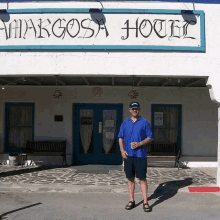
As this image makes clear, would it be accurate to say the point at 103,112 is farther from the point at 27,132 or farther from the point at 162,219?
the point at 162,219

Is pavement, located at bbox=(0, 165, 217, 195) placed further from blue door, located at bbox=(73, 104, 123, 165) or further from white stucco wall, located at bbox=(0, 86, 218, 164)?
white stucco wall, located at bbox=(0, 86, 218, 164)

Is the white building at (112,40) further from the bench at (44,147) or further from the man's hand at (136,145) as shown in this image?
the bench at (44,147)

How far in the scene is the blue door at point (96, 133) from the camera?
10.3 metres

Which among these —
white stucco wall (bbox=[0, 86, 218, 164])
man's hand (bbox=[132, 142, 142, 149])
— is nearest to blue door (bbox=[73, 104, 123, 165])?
white stucco wall (bbox=[0, 86, 218, 164])

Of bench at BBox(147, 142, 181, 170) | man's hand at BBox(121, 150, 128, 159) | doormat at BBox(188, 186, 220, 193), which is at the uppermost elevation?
man's hand at BBox(121, 150, 128, 159)

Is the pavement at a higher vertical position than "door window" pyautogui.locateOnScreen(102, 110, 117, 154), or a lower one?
lower

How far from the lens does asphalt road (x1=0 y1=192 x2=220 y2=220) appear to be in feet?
16.6

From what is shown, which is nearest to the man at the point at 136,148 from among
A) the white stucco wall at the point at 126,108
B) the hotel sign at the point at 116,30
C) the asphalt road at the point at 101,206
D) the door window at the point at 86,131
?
the asphalt road at the point at 101,206

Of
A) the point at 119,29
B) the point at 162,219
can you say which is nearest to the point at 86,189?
the point at 162,219

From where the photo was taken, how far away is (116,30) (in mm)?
7141

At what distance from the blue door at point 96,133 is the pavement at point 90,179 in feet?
1.64

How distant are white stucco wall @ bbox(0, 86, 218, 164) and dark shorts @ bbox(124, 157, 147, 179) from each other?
4.78m

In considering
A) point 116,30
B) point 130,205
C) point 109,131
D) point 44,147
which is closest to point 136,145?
point 130,205

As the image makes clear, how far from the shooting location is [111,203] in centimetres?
586
